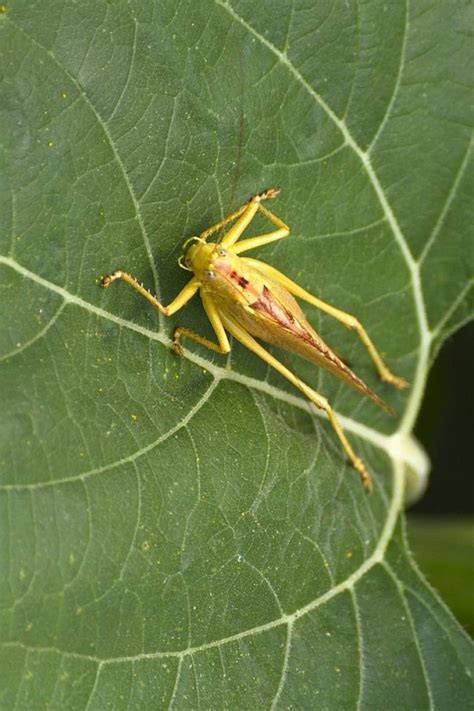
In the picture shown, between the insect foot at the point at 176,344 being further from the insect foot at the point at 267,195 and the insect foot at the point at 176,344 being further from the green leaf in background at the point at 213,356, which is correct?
the insect foot at the point at 267,195

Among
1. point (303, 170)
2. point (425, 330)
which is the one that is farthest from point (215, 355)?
point (425, 330)

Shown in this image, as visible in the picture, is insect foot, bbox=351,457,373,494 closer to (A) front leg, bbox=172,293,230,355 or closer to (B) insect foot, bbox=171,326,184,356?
(A) front leg, bbox=172,293,230,355

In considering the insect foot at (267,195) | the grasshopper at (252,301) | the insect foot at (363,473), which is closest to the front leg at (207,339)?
the grasshopper at (252,301)

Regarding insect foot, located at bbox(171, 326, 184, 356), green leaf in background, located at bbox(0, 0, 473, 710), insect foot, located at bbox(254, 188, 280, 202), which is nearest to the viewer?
green leaf in background, located at bbox(0, 0, 473, 710)

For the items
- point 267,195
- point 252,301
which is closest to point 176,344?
point 252,301

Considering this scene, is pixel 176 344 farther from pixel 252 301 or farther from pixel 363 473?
pixel 363 473

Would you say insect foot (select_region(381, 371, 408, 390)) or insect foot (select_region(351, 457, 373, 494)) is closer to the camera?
insect foot (select_region(351, 457, 373, 494))

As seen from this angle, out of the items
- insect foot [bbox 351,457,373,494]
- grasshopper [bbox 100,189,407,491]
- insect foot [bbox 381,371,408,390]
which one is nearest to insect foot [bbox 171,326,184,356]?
grasshopper [bbox 100,189,407,491]
